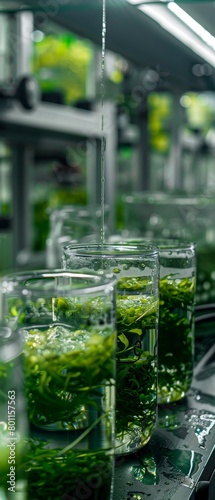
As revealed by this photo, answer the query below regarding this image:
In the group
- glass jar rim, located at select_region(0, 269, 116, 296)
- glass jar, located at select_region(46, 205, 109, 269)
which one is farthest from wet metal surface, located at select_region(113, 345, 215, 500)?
glass jar, located at select_region(46, 205, 109, 269)

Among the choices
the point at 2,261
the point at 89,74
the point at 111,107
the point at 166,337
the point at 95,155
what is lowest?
the point at 2,261

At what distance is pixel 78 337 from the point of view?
38 centimetres

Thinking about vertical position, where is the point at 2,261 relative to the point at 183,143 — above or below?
below

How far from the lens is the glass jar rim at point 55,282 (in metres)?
0.36

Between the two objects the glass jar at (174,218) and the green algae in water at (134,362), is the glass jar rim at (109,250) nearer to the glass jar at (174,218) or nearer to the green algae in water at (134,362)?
the green algae in water at (134,362)

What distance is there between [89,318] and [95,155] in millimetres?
2393

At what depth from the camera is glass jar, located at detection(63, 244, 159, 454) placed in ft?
1.55

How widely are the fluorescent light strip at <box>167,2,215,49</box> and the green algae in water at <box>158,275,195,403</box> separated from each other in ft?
1.20

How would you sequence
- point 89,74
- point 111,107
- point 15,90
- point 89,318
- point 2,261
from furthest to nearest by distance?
point 89,74
point 111,107
point 2,261
point 15,90
point 89,318

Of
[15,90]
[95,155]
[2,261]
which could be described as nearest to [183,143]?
[95,155]

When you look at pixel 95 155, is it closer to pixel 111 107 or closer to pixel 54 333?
pixel 111 107

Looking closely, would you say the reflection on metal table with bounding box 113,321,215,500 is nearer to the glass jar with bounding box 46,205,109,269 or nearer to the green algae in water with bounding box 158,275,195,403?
the green algae in water with bounding box 158,275,195,403

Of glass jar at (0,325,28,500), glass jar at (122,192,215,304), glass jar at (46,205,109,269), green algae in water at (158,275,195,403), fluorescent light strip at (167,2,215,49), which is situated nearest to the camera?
glass jar at (0,325,28,500)

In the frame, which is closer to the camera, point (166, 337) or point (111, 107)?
point (166, 337)
